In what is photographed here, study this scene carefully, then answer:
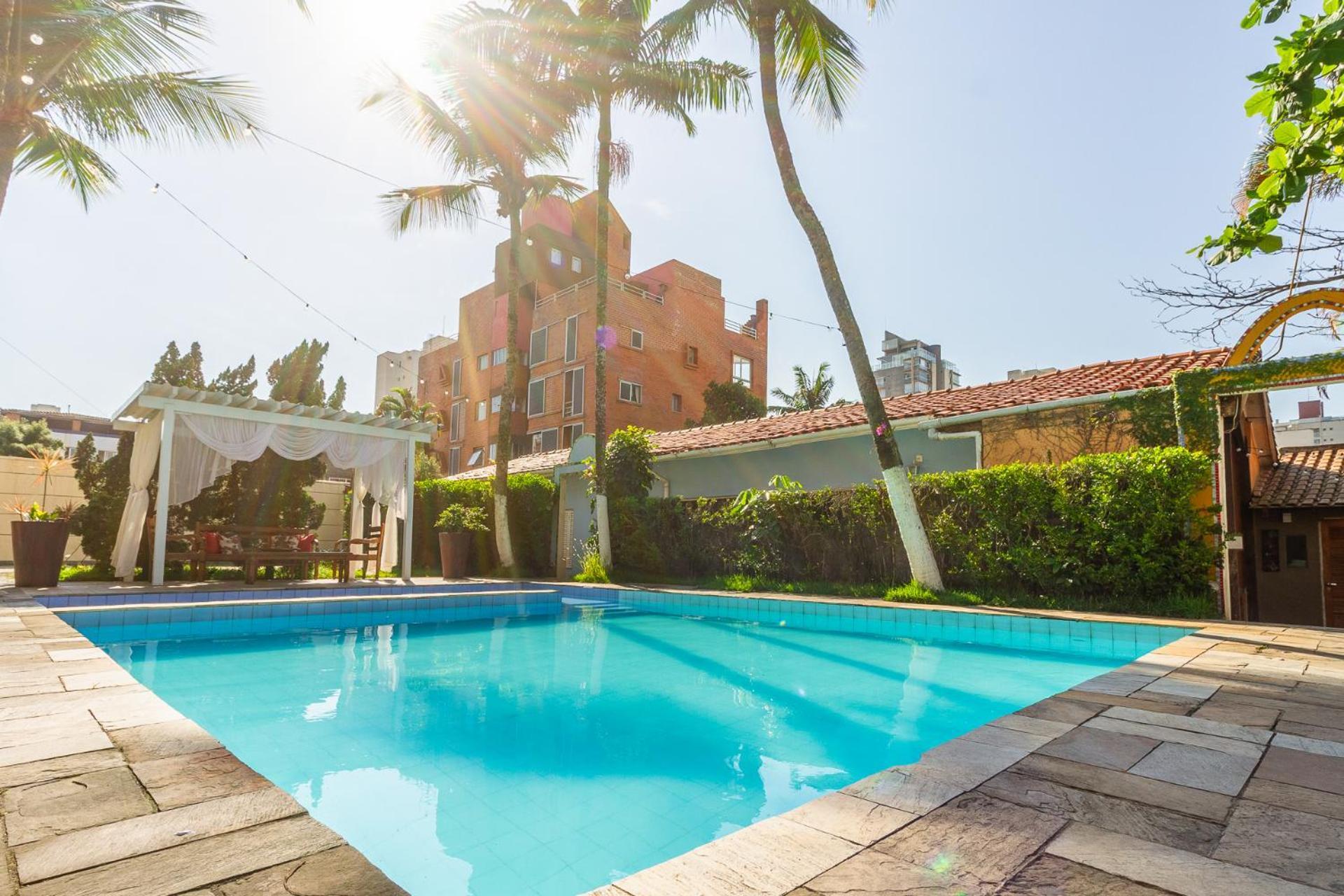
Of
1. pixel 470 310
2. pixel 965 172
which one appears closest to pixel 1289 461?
pixel 965 172

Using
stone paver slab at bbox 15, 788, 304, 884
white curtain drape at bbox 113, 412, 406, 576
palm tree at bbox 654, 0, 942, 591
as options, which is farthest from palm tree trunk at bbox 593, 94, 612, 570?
stone paver slab at bbox 15, 788, 304, 884

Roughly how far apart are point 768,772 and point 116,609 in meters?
7.06

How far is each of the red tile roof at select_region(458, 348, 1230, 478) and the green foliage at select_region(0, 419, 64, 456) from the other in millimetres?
32556

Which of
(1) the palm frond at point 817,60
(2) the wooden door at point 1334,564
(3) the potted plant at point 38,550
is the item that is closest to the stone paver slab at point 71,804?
(3) the potted plant at point 38,550

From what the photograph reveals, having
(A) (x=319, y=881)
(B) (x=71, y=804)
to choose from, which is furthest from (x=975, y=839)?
(B) (x=71, y=804)

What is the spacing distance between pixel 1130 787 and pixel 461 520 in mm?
14073

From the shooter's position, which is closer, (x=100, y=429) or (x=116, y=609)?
(x=116, y=609)

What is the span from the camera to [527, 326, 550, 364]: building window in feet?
92.7

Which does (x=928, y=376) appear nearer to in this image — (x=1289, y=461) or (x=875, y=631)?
(x=1289, y=461)

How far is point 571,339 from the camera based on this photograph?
26.7 m

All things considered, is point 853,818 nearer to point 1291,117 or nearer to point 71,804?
point 71,804

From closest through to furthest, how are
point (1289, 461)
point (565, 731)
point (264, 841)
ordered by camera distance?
point (264, 841), point (565, 731), point (1289, 461)

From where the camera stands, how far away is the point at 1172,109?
9.05 meters

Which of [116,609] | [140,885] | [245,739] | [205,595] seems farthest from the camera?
[205,595]
